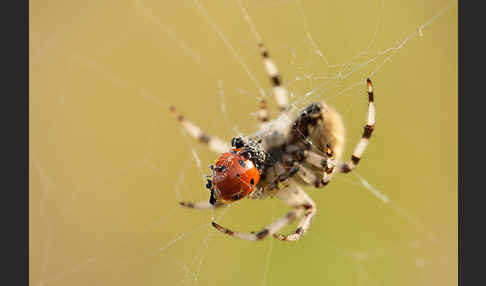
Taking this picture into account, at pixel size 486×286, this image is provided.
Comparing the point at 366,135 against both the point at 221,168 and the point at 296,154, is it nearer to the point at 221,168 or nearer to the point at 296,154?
the point at 296,154

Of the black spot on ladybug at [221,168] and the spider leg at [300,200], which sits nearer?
the black spot on ladybug at [221,168]

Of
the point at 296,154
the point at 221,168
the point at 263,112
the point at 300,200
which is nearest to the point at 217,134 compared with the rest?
the point at 263,112

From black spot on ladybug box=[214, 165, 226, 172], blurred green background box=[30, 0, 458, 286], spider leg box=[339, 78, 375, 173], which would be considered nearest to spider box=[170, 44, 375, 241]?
spider leg box=[339, 78, 375, 173]

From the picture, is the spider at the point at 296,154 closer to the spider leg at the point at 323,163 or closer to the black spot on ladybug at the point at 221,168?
the spider leg at the point at 323,163

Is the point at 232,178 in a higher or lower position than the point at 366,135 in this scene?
lower

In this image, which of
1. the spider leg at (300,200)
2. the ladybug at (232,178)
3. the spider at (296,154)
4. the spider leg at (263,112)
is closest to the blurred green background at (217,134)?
the spider leg at (263,112)

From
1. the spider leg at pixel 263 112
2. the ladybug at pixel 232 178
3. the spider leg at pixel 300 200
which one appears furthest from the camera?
the spider leg at pixel 263 112

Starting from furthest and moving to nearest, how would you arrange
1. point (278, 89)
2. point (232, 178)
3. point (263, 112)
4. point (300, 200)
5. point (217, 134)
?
point (217, 134) → point (278, 89) → point (263, 112) → point (300, 200) → point (232, 178)

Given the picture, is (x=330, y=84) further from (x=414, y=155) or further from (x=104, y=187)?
(x=104, y=187)

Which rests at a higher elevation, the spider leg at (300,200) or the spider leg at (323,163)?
the spider leg at (323,163)
